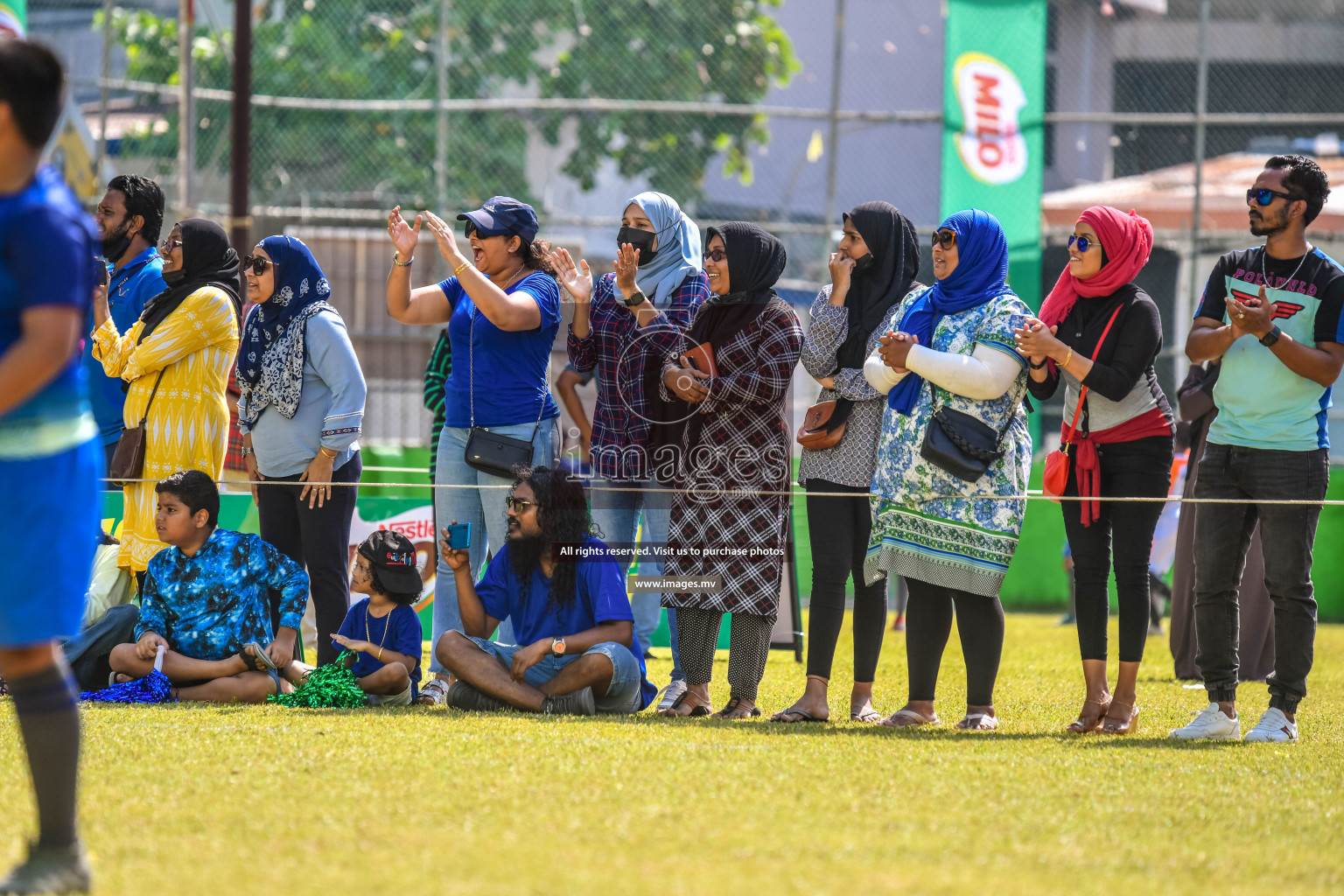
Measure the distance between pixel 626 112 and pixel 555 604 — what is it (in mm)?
8694

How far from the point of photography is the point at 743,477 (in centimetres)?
574

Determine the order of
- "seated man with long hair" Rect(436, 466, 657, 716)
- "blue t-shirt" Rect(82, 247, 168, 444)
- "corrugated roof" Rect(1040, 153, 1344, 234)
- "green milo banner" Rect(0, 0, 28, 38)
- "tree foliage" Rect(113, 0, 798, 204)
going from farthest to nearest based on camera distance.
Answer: "tree foliage" Rect(113, 0, 798, 204) → "corrugated roof" Rect(1040, 153, 1344, 234) → "green milo banner" Rect(0, 0, 28, 38) → "blue t-shirt" Rect(82, 247, 168, 444) → "seated man with long hair" Rect(436, 466, 657, 716)

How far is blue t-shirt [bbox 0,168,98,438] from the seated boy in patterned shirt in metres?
2.68

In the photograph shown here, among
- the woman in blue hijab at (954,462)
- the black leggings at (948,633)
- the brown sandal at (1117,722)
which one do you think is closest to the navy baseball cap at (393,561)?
the woman in blue hijab at (954,462)

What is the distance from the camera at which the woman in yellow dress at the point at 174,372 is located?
617cm

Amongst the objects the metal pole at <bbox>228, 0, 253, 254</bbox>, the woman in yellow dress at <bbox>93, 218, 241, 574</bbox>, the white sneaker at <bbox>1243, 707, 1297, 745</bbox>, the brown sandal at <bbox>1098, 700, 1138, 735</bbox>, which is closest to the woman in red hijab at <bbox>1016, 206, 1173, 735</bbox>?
the brown sandal at <bbox>1098, 700, 1138, 735</bbox>

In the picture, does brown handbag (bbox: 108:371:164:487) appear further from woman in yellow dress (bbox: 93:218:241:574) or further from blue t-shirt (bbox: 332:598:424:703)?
blue t-shirt (bbox: 332:598:424:703)

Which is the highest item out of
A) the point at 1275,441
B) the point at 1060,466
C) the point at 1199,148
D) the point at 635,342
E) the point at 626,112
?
the point at 626,112

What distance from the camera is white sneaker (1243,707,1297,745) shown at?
5336 mm

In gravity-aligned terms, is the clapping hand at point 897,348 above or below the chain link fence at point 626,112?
below

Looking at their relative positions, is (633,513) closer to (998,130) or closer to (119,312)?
(119,312)

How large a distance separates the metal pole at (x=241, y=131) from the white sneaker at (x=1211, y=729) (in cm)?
832

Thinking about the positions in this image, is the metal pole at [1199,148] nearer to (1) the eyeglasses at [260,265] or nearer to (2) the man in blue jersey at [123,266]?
(1) the eyeglasses at [260,265]

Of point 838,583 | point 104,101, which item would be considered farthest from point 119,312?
point 104,101
